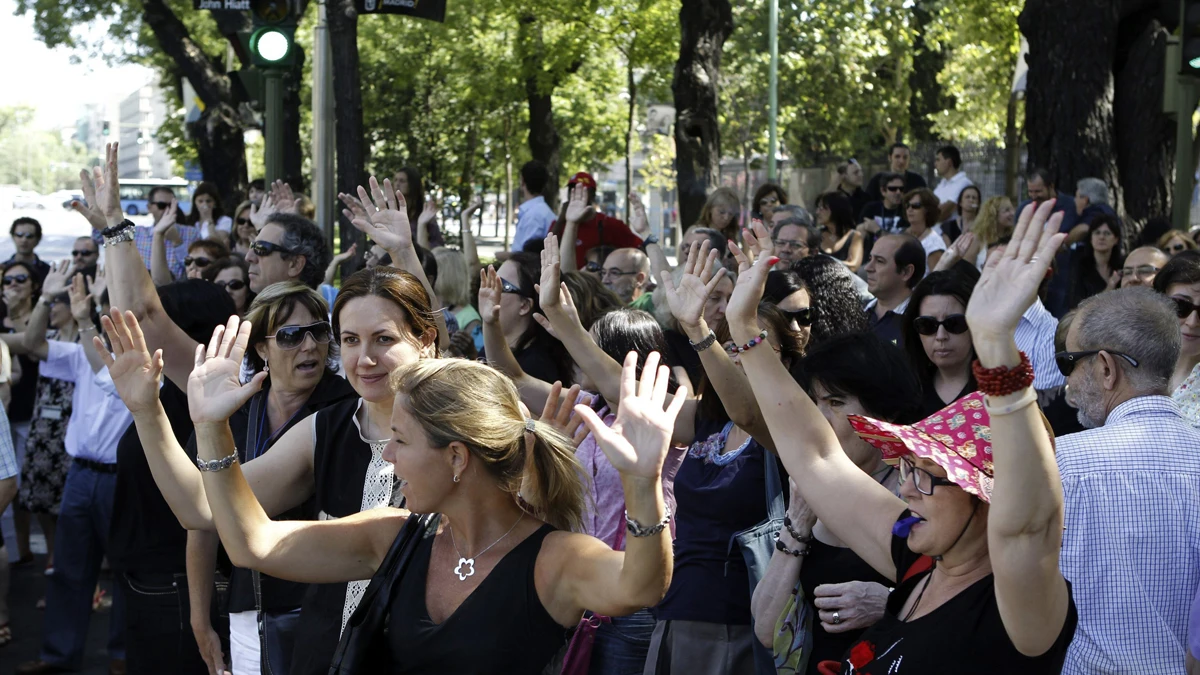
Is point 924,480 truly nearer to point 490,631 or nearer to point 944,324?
point 490,631

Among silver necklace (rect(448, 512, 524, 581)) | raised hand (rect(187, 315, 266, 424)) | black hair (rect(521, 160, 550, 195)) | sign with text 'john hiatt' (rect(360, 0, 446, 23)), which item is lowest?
silver necklace (rect(448, 512, 524, 581))

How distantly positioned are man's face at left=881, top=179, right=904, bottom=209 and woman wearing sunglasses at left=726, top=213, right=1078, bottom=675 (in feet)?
30.2

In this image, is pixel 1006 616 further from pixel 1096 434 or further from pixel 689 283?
pixel 689 283

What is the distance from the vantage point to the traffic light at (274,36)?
10.0m

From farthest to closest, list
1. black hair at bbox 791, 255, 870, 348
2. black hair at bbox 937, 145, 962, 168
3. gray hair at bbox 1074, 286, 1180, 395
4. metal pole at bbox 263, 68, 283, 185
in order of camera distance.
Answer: black hair at bbox 937, 145, 962, 168 → metal pole at bbox 263, 68, 283, 185 → black hair at bbox 791, 255, 870, 348 → gray hair at bbox 1074, 286, 1180, 395

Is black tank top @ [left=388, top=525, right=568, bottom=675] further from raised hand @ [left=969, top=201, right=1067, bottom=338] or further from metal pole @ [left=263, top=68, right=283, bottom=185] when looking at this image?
metal pole @ [left=263, top=68, right=283, bottom=185]

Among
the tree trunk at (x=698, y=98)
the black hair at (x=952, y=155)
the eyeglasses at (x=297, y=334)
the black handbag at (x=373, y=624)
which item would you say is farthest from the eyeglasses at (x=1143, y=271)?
the tree trunk at (x=698, y=98)

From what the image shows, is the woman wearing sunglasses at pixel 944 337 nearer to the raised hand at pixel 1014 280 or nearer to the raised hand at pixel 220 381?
the raised hand at pixel 1014 280

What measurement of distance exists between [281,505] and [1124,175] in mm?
10106

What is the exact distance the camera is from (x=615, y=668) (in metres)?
4.66

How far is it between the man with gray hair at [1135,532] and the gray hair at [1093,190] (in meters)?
7.68

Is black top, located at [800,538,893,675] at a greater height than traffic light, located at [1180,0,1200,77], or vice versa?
traffic light, located at [1180,0,1200,77]

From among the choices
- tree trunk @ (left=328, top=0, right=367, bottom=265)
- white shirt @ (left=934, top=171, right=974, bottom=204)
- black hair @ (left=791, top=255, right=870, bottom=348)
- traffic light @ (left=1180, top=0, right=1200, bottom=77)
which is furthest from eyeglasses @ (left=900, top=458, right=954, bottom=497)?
white shirt @ (left=934, top=171, right=974, bottom=204)

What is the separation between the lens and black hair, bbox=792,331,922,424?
4012mm
